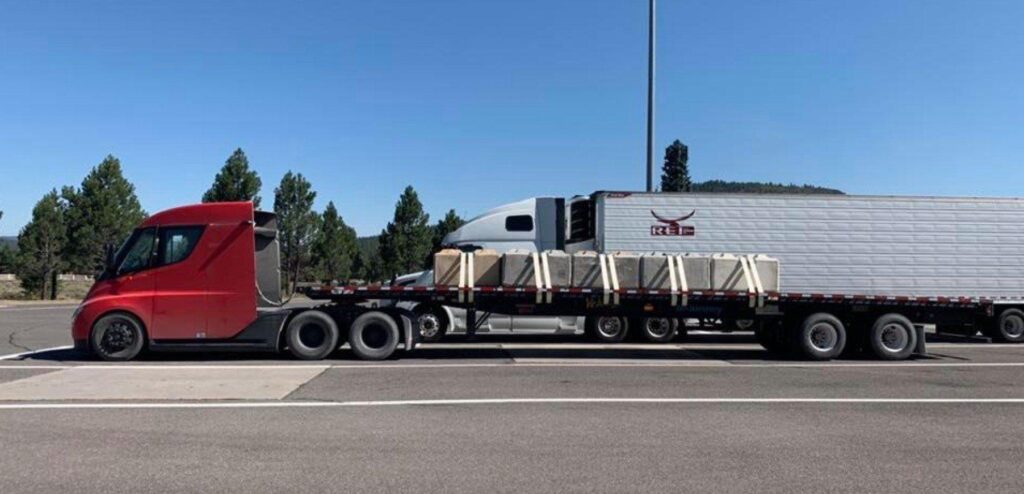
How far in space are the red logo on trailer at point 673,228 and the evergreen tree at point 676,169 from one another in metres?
15.7

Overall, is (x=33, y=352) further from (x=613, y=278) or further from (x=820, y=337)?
(x=820, y=337)

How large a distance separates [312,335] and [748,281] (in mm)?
7787

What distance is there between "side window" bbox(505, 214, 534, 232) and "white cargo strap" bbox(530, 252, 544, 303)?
447 centimetres

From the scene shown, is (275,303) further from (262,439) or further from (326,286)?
(262,439)

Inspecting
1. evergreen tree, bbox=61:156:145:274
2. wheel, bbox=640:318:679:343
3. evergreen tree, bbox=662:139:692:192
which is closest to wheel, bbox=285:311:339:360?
wheel, bbox=640:318:679:343

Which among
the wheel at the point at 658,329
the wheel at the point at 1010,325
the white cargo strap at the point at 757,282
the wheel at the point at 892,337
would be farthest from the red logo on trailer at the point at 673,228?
the wheel at the point at 1010,325

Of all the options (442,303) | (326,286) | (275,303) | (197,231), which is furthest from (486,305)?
(197,231)

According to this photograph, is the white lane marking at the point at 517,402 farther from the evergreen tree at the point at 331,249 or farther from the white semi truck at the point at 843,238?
the evergreen tree at the point at 331,249

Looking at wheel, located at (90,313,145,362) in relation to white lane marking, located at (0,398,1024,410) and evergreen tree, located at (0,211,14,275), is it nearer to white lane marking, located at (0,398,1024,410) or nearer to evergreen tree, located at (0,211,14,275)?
white lane marking, located at (0,398,1024,410)

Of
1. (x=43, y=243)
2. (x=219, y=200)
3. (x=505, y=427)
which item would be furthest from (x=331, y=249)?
(x=505, y=427)

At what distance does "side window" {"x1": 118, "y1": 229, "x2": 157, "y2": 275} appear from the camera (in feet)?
45.0

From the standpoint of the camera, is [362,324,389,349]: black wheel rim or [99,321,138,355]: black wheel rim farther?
[362,324,389,349]: black wheel rim

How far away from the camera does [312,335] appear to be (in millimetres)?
14133

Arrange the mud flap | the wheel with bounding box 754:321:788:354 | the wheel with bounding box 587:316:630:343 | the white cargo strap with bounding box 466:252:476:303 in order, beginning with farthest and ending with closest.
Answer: the wheel with bounding box 587:316:630:343 < the wheel with bounding box 754:321:788:354 < the mud flap < the white cargo strap with bounding box 466:252:476:303
